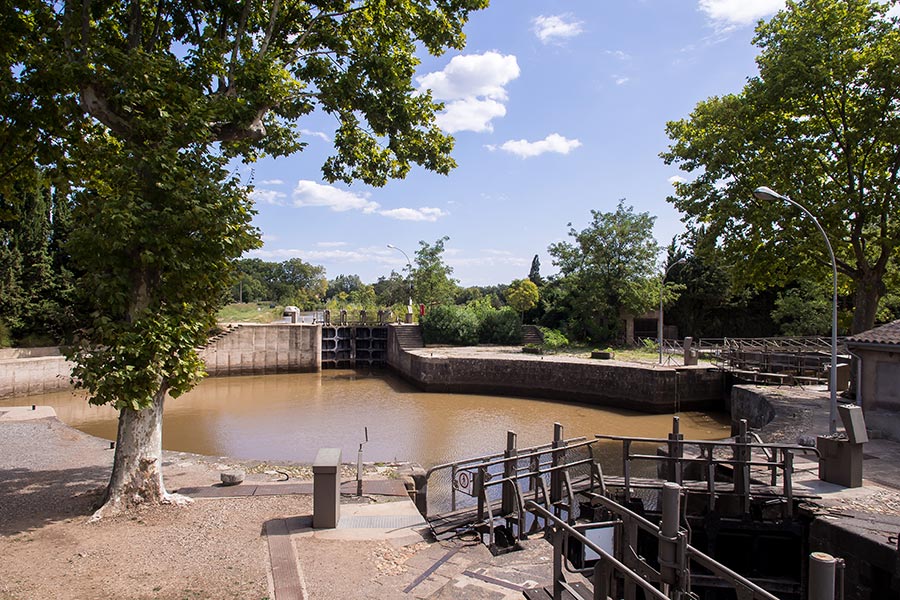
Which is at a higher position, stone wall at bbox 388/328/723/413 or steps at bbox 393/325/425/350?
steps at bbox 393/325/425/350

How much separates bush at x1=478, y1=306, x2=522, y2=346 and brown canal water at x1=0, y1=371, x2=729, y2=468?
28.4 ft

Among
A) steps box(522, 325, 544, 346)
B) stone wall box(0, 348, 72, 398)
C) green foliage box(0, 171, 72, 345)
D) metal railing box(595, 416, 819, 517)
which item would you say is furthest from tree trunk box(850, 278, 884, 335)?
green foliage box(0, 171, 72, 345)

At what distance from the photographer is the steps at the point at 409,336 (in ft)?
102

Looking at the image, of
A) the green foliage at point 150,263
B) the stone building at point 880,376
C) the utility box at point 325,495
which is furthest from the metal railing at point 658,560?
the stone building at point 880,376

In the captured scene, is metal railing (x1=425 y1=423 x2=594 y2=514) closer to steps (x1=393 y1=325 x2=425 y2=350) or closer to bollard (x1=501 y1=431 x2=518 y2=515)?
bollard (x1=501 y1=431 x2=518 y2=515)

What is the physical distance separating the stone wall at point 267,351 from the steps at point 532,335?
40.6ft

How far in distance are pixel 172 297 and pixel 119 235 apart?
Answer: 1067 mm

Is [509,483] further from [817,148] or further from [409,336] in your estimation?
[409,336]

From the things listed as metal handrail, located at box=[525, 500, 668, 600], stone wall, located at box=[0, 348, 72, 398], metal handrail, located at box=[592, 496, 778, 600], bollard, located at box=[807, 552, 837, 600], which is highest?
bollard, located at box=[807, 552, 837, 600]

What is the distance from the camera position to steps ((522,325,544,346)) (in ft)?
110

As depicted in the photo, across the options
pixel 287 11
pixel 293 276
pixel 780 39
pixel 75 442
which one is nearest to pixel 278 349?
pixel 75 442

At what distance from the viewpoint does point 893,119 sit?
15672 mm

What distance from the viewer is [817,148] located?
56.4 ft

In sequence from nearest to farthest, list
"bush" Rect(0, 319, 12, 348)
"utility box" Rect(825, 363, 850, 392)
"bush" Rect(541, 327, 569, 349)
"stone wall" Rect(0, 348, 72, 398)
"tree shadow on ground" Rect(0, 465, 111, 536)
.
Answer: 1. "tree shadow on ground" Rect(0, 465, 111, 536)
2. "utility box" Rect(825, 363, 850, 392)
3. "stone wall" Rect(0, 348, 72, 398)
4. "bush" Rect(0, 319, 12, 348)
5. "bush" Rect(541, 327, 569, 349)
